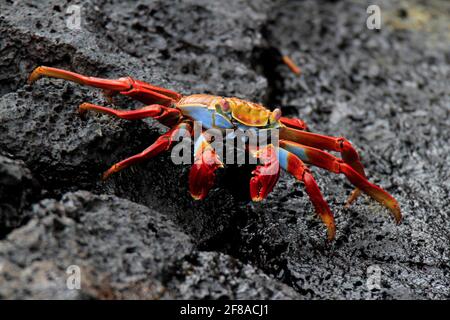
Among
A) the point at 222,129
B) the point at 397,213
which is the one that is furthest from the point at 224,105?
the point at 397,213

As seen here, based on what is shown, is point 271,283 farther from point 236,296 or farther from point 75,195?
point 75,195

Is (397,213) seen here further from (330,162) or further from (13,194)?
(13,194)

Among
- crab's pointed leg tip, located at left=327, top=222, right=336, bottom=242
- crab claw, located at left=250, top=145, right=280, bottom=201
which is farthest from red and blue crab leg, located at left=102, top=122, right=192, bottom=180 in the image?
crab's pointed leg tip, located at left=327, top=222, right=336, bottom=242

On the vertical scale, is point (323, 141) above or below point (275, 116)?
below

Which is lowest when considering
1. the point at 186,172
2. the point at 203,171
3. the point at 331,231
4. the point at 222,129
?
the point at 331,231

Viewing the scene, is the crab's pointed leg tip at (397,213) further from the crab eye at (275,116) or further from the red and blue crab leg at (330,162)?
the crab eye at (275,116)
